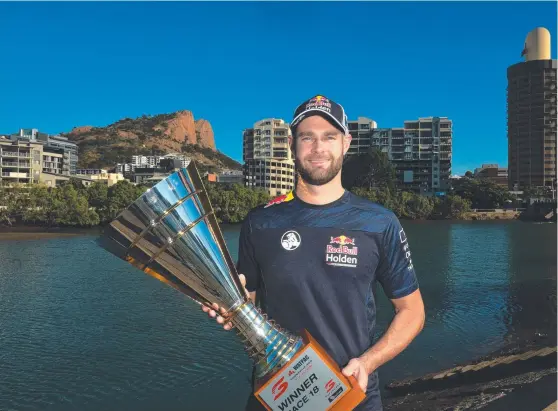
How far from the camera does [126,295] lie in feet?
77.6

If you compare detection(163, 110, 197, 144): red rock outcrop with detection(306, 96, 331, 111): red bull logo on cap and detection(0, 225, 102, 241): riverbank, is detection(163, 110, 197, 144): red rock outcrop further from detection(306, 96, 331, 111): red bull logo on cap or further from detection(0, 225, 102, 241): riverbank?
detection(306, 96, 331, 111): red bull logo on cap

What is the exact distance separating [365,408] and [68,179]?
7837 cm

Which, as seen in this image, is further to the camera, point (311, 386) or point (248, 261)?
point (248, 261)

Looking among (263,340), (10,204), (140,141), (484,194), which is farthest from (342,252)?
(140,141)

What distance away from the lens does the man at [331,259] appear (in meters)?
2.38

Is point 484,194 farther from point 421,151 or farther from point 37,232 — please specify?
point 37,232

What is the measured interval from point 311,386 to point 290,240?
698 millimetres

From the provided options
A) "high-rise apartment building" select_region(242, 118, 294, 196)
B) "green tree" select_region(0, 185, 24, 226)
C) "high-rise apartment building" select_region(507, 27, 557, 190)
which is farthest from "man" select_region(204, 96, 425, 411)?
"high-rise apartment building" select_region(507, 27, 557, 190)

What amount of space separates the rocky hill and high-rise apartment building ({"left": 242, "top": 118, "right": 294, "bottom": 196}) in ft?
147

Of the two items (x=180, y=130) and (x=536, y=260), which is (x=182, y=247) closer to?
(x=536, y=260)

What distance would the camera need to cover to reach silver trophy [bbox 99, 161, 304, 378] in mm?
2158

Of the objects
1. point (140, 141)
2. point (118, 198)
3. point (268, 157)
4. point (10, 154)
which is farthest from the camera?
point (140, 141)

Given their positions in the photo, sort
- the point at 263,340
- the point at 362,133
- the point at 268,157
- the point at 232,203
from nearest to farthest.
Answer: the point at 263,340 → the point at 232,203 → the point at 268,157 → the point at 362,133

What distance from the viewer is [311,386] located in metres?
2.10
